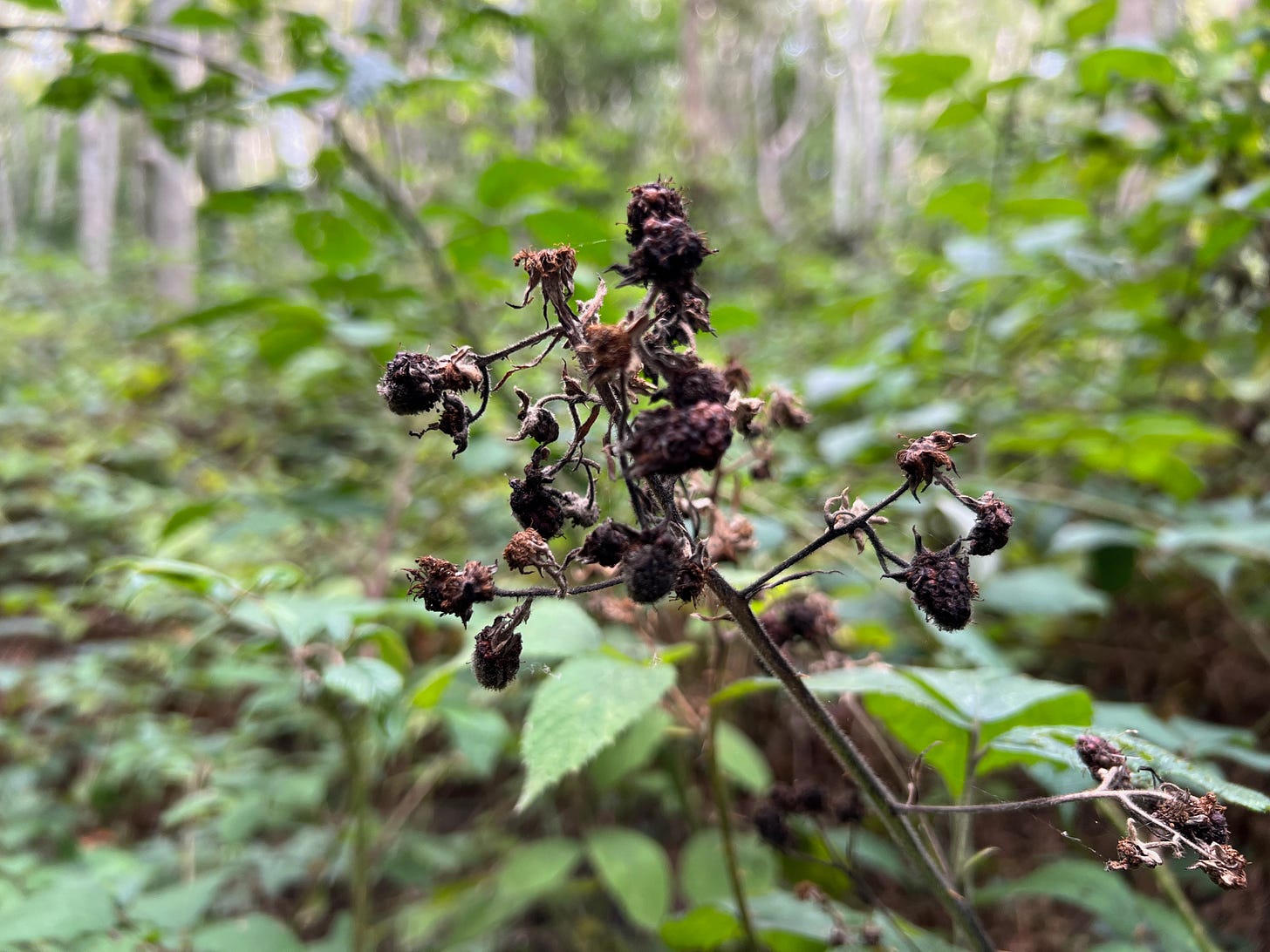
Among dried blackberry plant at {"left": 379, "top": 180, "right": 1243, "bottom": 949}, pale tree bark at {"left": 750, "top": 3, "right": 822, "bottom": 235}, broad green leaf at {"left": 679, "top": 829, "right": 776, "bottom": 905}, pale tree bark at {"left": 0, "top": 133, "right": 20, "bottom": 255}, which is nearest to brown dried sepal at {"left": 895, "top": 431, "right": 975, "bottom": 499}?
dried blackberry plant at {"left": 379, "top": 180, "right": 1243, "bottom": 949}

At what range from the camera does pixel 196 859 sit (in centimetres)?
214

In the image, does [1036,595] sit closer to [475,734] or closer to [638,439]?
[475,734]

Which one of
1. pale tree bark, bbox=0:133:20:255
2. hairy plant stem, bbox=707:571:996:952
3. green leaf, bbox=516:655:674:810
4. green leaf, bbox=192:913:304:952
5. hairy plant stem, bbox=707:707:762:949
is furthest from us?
pale tree bark, bbox=0:133:20:255

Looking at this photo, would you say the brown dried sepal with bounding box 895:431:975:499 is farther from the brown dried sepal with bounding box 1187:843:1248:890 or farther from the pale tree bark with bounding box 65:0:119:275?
the pale tree bark with bounding box 65:0:119:275

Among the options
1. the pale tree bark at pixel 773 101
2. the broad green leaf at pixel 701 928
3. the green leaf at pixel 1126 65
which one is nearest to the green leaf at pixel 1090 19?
the green leaf at pixel 1126 65

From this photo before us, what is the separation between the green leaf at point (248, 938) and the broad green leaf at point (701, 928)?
32.2 inches

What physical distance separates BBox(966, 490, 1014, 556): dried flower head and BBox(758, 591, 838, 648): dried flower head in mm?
391

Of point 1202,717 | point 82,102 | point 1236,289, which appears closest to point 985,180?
point 1236,289

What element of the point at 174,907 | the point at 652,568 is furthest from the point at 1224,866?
the point at 174,907

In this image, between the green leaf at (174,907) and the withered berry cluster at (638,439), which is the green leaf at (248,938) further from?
the withered berry cluster at (638,439)

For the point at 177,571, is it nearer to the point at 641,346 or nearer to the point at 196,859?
the point at 641,346

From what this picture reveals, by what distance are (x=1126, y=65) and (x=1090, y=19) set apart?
23cm

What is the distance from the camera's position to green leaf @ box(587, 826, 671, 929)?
1.60m

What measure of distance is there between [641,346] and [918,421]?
5.18ft
